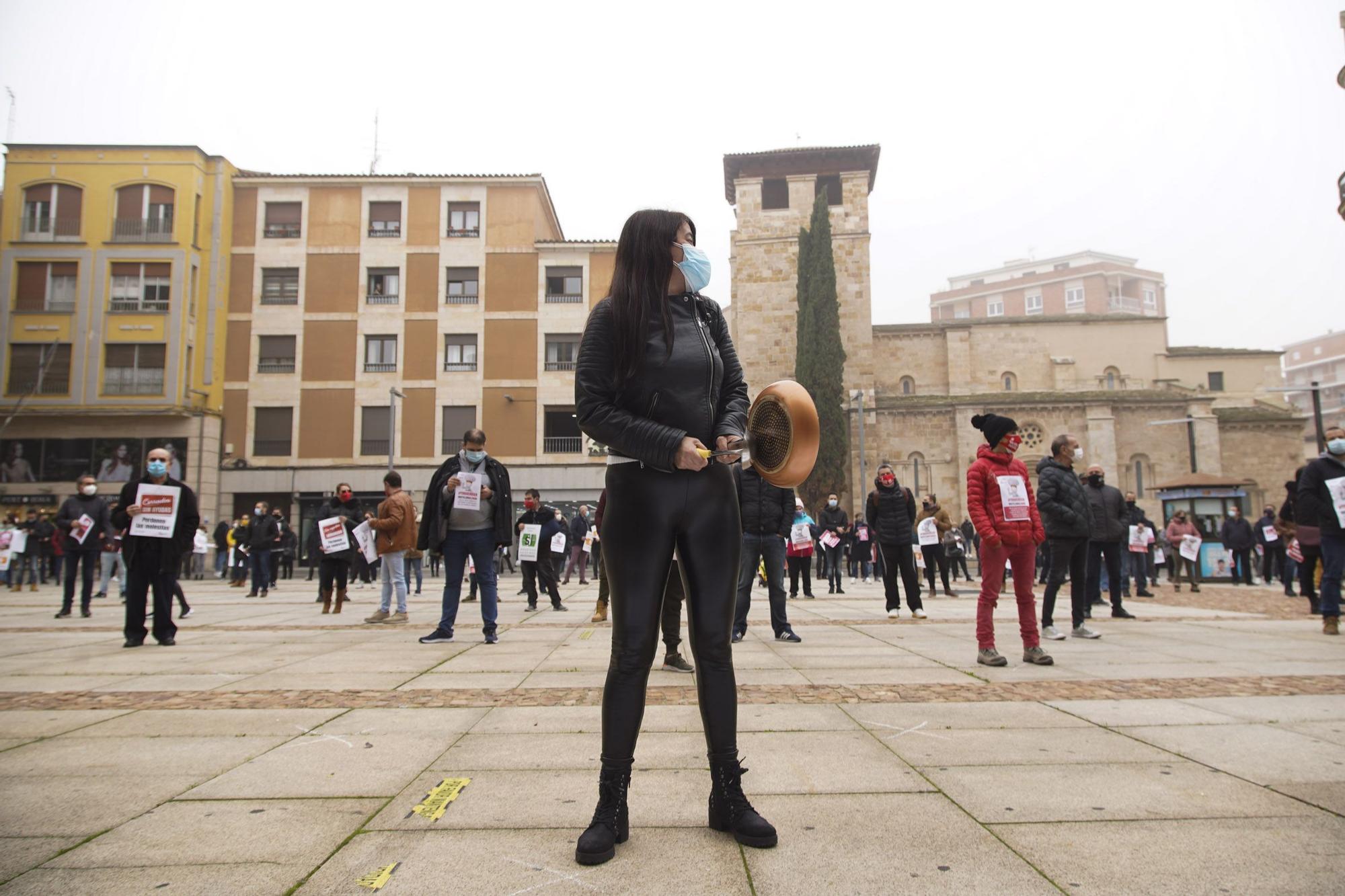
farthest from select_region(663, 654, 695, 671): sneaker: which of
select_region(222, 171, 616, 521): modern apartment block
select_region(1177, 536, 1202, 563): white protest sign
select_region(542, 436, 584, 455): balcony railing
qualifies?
select_region(542, 436, 584, 455): balcony railing

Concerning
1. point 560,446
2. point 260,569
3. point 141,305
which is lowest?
point 260,569

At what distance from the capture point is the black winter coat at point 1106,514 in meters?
9.82

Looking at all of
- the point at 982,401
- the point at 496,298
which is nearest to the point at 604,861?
the point at 496,298

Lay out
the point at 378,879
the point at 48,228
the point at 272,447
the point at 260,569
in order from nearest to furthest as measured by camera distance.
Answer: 1. the point at 378,879
2. the point at 260,569
3. the point at 48,228
4. the point at 272,447

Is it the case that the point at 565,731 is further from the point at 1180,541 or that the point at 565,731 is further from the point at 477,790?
the point at 1180,541

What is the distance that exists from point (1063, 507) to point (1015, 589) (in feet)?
5.90

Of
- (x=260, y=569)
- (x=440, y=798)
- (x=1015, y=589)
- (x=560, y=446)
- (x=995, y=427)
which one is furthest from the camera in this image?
(x=560, y=446)

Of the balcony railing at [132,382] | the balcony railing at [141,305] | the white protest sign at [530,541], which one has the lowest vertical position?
the white protest sign at [530,541]

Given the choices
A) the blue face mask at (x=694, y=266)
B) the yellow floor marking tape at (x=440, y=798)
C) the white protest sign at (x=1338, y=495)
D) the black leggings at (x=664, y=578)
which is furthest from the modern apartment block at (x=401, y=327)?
the black leggings at (x=664, y=578)

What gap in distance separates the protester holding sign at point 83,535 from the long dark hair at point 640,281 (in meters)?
11.6

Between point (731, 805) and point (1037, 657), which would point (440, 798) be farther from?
point (1037, 657)

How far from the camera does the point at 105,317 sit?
107 feet

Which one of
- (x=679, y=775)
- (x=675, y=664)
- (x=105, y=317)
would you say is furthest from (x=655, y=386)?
(x=105, y=317)

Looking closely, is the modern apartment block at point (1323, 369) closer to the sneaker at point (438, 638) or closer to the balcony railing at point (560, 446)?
the balcony railing at point (560, 446)
